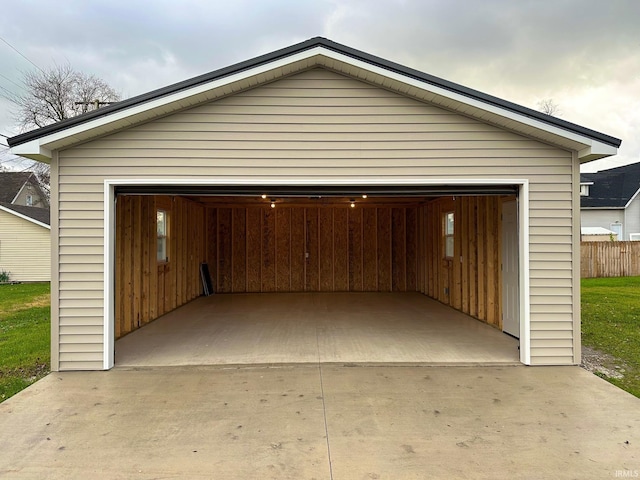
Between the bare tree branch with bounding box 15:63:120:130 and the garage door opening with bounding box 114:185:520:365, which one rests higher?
the bare tree branch with bounding box 15:63:120:130

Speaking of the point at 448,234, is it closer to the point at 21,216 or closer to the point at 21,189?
the point at 21,216

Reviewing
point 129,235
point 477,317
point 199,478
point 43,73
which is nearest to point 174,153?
point 129,235

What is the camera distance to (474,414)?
10.2 feet

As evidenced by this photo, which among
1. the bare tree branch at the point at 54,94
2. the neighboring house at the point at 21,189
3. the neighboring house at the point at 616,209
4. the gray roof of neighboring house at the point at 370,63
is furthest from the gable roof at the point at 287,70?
the neighboring house at the point at 21,189

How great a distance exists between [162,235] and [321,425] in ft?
18.9

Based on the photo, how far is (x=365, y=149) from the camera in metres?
4.40

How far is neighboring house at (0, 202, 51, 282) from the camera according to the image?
1484cm

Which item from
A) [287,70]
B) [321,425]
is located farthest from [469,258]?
[321,425]

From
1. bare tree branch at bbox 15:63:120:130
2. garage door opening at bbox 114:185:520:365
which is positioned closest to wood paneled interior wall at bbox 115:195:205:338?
garage door opening at bbox 114:185:520:365

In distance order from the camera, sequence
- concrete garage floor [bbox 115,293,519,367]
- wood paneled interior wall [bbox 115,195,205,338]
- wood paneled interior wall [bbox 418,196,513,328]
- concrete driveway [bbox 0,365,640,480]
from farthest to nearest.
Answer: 1. wood paneled interior wall [bbox 418,196,513,328]
2. wood paneled interior wall [bbox 115,195,205,338]
3. concrete garage floor [bbox 115,293,519,367]
4. concrete driveway [bbox 0,365,640,480]

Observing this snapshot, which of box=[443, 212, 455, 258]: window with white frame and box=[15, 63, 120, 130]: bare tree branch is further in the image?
box=[15, 63, 120, 130]: bare tree branch

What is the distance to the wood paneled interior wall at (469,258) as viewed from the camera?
620 centimetres

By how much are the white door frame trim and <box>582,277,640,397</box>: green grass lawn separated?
112 centimetres

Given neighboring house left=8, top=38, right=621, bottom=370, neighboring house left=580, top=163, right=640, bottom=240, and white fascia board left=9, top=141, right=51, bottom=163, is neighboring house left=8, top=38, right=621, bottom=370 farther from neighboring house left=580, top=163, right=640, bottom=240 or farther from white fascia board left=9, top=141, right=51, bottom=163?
neighboring house left=580, top=163, right=640, bottom=240
